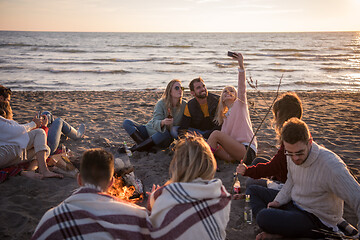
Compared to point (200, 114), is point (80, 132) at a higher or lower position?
lower

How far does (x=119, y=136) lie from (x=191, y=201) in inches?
179

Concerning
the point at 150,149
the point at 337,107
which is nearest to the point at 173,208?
the point at 150,149

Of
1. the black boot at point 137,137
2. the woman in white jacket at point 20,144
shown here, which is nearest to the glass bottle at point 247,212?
the woman in white jacket at point 20,144

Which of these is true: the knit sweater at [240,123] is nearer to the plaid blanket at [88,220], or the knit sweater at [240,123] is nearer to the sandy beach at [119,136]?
the sandy beach at [119,136]

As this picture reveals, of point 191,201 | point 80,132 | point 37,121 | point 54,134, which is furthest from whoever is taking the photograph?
point 80,132

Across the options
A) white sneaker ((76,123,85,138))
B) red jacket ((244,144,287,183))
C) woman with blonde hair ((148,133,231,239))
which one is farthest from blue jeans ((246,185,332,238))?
white sneaker ((76,123,85,138))

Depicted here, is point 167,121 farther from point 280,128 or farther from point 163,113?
point 280,128

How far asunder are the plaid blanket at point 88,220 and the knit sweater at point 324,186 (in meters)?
1.66

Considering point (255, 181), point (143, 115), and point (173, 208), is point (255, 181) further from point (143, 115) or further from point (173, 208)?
point (143, 115)

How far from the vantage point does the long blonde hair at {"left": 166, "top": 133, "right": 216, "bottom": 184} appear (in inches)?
91.6

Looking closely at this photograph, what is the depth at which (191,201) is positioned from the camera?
7.32 ft

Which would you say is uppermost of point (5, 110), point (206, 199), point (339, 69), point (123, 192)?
point (339, 69)

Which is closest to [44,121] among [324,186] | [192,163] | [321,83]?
[192,163]

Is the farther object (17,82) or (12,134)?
(17,82)
